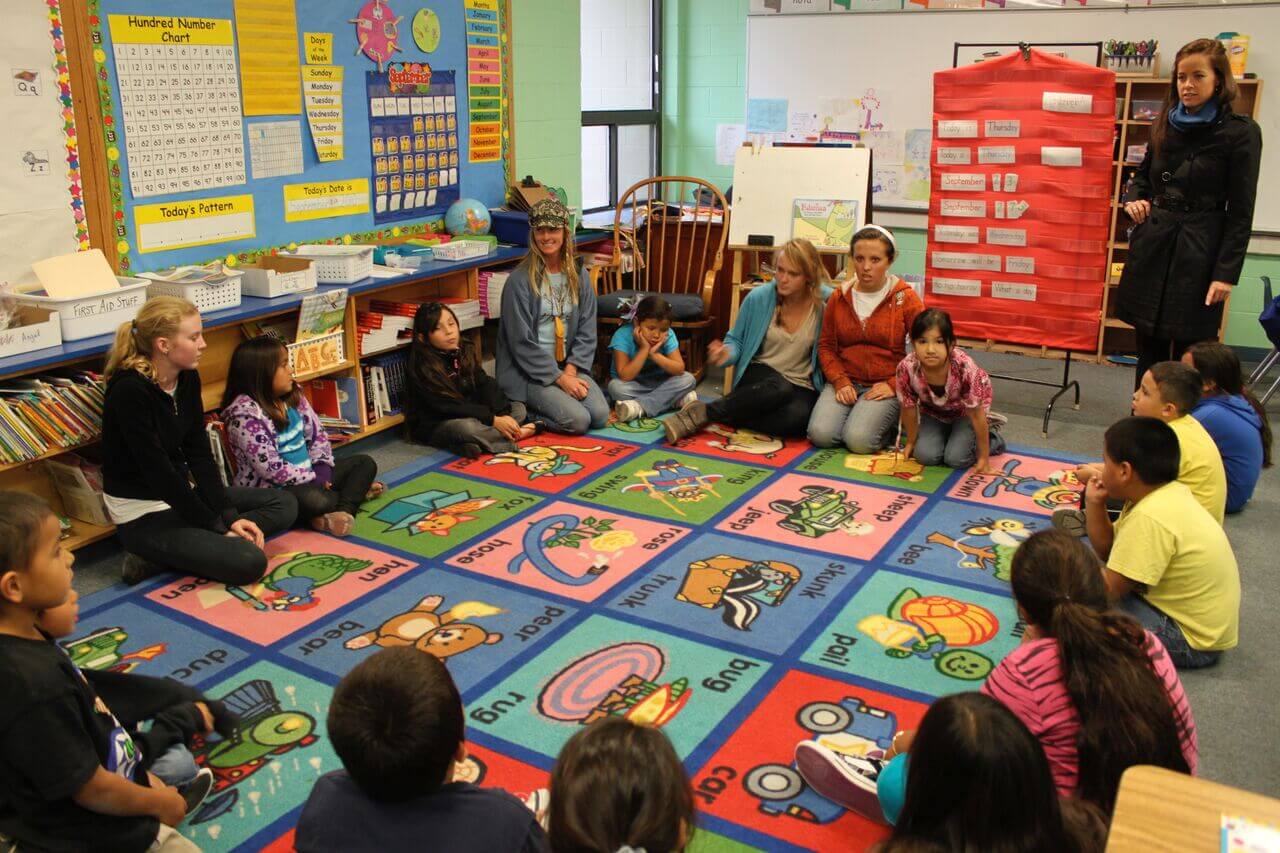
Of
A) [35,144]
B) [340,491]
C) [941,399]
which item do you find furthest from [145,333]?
[941,399]

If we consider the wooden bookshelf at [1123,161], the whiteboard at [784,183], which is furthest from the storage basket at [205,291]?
the wooden bookshelf at [1123,161]

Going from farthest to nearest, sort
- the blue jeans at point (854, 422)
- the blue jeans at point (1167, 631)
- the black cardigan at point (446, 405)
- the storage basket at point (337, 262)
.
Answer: the black cardigan at point (446, 405), the blue jeans at point (854, 422), the storage basket at point (337, 262), the blue jeans at point (1167, 631)

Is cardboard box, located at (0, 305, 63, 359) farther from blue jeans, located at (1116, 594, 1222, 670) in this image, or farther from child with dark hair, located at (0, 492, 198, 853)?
blue jeans, located at (1116, 594, 1222, 670)

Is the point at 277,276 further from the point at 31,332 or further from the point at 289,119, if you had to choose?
the point at 31,332

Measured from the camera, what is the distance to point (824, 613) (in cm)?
307

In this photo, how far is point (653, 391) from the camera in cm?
502

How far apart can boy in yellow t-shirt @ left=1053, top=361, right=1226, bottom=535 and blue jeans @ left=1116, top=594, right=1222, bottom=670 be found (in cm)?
43

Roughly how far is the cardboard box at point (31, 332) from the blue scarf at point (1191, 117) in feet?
13.0

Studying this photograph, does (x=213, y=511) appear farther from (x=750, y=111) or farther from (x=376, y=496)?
(x=750, y=111)

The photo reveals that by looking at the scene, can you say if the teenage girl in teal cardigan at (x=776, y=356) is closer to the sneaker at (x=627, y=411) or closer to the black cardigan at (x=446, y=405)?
the sneaker at (x=627, y=411)

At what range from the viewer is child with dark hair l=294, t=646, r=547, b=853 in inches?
57.7

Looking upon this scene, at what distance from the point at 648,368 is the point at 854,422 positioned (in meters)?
1.09

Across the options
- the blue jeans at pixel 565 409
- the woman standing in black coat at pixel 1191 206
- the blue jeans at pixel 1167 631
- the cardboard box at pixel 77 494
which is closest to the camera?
the blue jeans at pixel 1167 631

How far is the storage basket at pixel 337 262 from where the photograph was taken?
4.26 m
